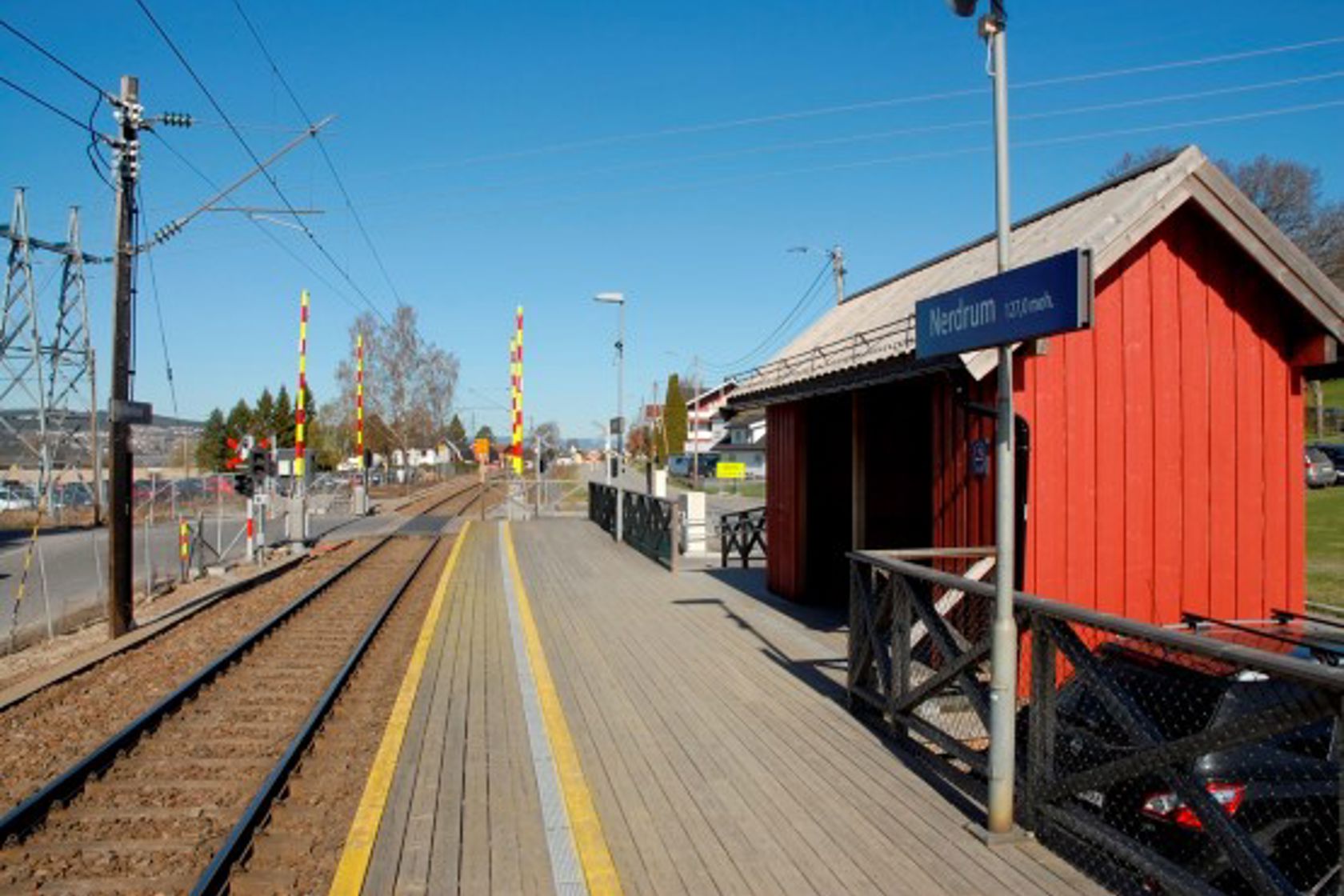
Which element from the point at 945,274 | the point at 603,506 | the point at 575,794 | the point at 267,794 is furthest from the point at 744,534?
the point at 267,794

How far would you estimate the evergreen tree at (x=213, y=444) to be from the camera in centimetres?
6975

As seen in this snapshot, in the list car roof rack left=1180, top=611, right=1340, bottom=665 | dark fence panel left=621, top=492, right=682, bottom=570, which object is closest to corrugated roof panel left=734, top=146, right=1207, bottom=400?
car roof rack left=1180, top=611, right=1340, bottom=665

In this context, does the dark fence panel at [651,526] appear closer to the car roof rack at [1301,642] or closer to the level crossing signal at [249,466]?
the level crossing signal at [249,466]

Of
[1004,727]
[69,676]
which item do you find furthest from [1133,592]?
[69,676]

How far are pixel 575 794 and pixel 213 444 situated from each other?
79.7m

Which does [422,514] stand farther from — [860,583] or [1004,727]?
[1004,727]

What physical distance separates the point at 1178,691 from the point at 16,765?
7.47m

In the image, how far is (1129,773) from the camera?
13.4 ft

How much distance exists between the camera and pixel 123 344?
13.4m

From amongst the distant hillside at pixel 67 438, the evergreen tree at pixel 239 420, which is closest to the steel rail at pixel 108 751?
the distant hillside at pixel 67 438

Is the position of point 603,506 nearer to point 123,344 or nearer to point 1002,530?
point 123,344

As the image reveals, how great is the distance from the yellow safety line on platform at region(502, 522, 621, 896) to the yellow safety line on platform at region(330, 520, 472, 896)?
998 mm

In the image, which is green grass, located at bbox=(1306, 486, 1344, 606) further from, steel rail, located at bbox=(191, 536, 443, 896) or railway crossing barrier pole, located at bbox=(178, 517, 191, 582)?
railway crossing barrier pole, located at bbox=(178, 517, 191, 582)

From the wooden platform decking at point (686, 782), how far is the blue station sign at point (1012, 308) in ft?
8.03
